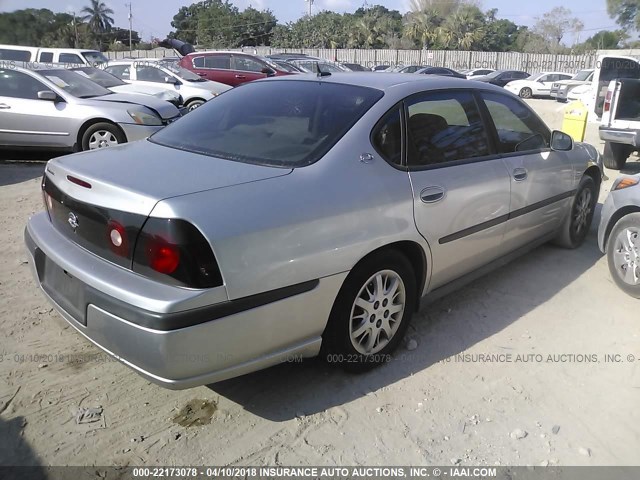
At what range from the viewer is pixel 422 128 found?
11.0 feet

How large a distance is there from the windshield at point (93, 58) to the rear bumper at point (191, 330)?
1487 cm

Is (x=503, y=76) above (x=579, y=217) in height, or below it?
above

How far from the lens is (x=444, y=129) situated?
3.58 metres

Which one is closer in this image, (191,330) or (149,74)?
(191,330)

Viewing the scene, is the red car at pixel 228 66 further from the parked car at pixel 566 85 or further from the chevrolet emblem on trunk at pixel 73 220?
the chevrolet emblem on trunk at pixel 73 220

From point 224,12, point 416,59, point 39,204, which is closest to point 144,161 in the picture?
point 39,204

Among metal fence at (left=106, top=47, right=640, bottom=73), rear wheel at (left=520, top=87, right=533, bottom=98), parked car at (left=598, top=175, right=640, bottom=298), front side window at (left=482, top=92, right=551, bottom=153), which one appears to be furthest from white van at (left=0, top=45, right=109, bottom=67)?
metal fence at (left=106, top=47, right=640, bottom=73)

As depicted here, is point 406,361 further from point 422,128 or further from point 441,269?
point 422,128

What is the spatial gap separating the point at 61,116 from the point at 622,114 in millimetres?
8745

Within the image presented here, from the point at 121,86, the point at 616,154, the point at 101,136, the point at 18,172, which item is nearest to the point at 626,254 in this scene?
the point at 616,154

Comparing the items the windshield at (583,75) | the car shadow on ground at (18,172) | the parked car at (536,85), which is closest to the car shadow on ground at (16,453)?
the car shadow on ground at (18,172)

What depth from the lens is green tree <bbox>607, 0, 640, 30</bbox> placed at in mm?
54219

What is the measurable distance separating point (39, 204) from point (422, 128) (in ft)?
15.0

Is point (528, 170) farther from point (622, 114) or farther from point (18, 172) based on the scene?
point (18, 172)
